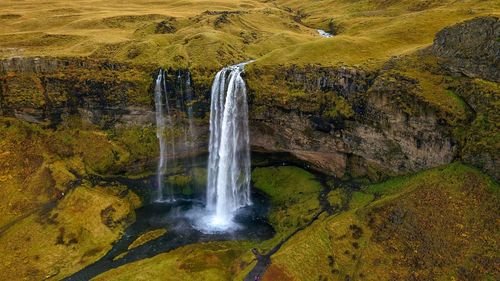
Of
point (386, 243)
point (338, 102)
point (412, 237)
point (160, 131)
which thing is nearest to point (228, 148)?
A: point (160, 131)

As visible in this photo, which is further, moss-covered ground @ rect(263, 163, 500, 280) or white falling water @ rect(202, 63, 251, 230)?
white falling water @ rect(202, 63, 251, 230)

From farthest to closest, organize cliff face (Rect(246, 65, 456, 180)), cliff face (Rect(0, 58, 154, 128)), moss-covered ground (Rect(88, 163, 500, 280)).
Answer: cliff face (Rect(0, 58, 154, 128)) → cliff face (Rect(246, 65, 456, 180)) → moss-covered ground (Rect(88, 163, 500, 280))

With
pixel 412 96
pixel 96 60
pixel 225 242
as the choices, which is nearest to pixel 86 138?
pixel 96 60

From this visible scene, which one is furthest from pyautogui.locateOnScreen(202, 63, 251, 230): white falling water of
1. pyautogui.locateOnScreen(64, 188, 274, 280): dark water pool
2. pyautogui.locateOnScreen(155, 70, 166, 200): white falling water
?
pyautogui.locateOnScreen(155, 70, 166, 200): white falling water

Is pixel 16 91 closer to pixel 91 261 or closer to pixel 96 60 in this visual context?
pixel 96 60

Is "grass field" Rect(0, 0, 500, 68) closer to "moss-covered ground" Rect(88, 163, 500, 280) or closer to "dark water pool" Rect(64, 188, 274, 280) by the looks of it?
"moss-covered ground" Rect(88, 163, 500, 280)
